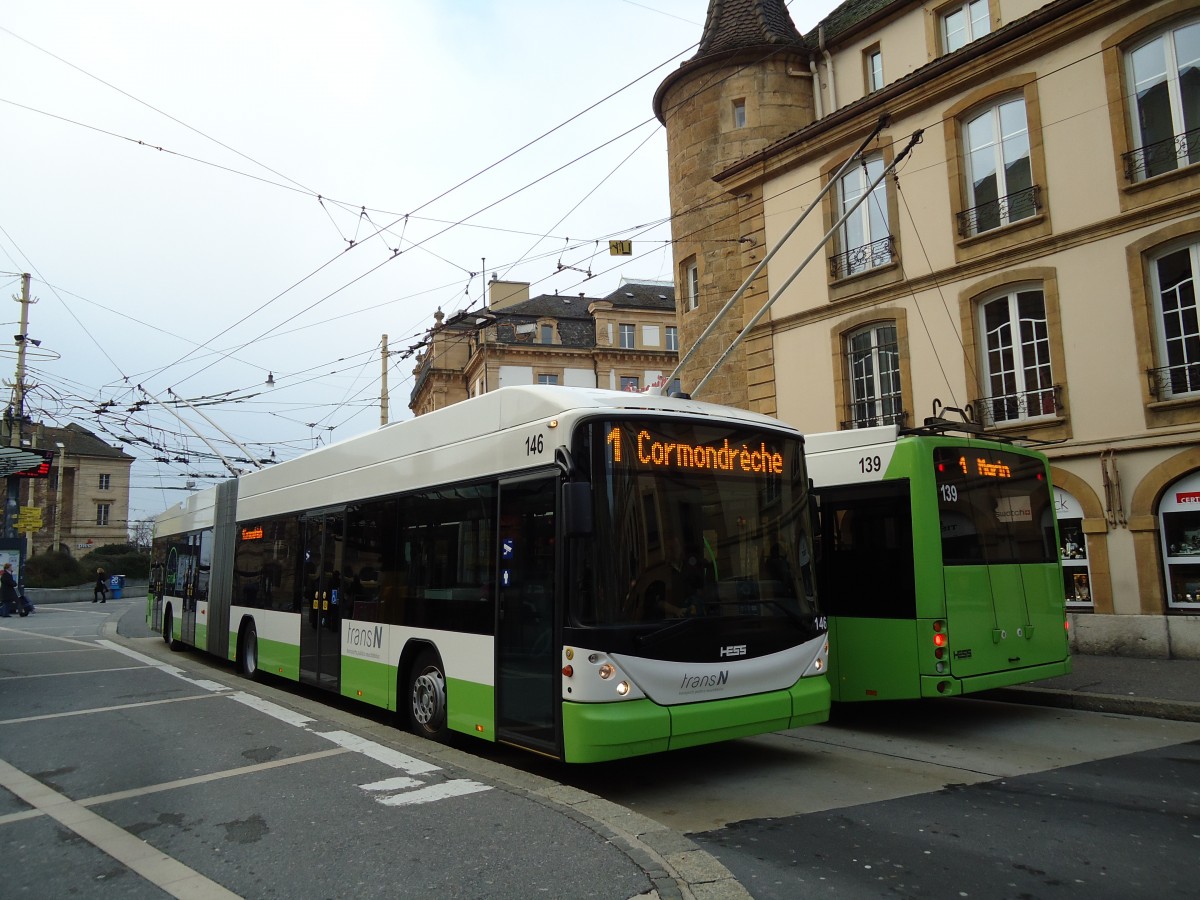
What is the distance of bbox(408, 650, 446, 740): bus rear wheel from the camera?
8008 mm

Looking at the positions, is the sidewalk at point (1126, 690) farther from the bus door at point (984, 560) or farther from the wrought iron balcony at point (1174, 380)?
the wrought iron balcony at point (1174, 380)

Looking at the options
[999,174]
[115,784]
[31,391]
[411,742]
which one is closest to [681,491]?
[411,742]

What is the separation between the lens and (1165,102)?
14.4m

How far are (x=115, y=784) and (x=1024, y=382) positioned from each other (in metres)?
15.0

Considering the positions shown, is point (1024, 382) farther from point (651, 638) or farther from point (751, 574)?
point (651, 638)

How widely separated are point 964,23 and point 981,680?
1543 cm

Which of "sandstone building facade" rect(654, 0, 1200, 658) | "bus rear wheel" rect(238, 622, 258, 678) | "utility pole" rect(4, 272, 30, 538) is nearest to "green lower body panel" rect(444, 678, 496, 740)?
"bus rear wheel" rect(238, 622, 258, 678)

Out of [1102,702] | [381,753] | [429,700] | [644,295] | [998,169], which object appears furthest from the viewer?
[644,295]

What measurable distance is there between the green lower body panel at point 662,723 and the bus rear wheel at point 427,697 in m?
2.19

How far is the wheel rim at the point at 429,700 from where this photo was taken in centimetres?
801

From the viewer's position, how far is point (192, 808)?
19.1ft

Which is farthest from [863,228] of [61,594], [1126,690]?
[61,594]

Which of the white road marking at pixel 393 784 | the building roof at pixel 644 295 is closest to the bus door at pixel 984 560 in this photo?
the white road marking at pixel 393 784

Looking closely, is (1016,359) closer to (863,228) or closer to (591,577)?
(863,228)
